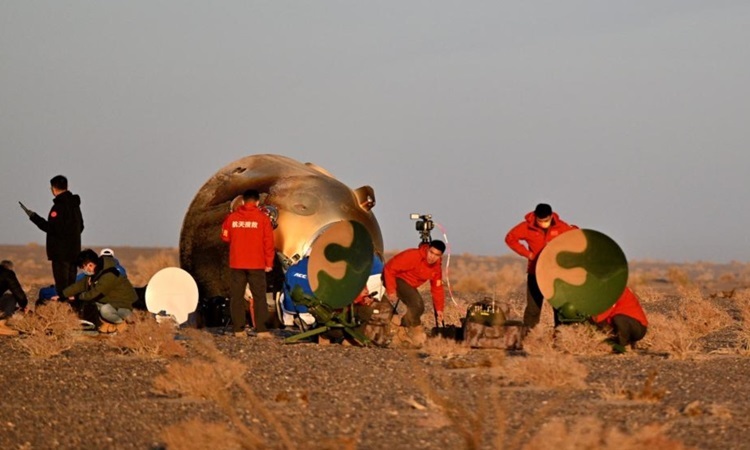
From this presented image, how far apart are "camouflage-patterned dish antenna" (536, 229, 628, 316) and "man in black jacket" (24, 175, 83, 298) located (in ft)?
22.9

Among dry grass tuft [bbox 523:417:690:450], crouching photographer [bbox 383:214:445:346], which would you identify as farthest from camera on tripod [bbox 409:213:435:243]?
dry grass tuft [bbox 523:417:690:450]

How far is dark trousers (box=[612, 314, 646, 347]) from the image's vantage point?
636 inches

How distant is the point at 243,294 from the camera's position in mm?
18312

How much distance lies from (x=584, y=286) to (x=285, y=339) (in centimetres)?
361

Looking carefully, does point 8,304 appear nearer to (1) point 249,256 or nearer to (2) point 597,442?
(1) point 249,256

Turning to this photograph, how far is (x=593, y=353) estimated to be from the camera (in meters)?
15.6

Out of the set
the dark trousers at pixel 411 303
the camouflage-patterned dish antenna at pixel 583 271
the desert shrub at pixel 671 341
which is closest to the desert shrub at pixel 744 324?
the desert shrub at pixel 671 341

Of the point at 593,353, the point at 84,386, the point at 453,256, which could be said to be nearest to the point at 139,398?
the point at 84,386

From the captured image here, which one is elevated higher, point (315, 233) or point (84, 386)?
point (315, 233)

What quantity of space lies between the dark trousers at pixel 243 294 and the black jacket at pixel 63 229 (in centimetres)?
277

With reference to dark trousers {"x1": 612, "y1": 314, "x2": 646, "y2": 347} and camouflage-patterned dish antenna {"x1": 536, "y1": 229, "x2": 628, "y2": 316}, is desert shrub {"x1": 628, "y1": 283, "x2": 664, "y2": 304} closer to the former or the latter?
dark trousers {"x1": 612, "y1": 314, "x2": 646, "y2": 347}

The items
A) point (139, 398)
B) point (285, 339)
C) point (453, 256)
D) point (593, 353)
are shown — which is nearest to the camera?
point (139, 398)

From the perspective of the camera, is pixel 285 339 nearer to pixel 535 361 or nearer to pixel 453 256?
pixel 535 361

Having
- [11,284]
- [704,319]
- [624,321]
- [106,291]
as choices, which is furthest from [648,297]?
[106,291]
